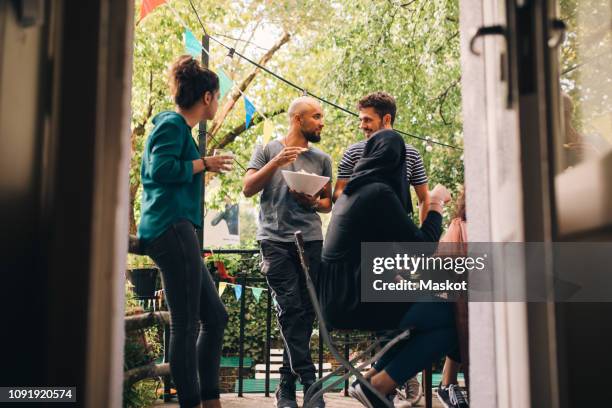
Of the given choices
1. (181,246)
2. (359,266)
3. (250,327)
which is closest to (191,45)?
(181,246)

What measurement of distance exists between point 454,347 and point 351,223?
685 millimetres

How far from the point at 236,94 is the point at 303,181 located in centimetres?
899

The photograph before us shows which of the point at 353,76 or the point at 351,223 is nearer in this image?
the point at 351,223

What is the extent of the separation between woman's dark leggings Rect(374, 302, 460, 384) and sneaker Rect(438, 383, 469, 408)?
1.99ft

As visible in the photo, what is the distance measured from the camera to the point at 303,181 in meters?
2.90

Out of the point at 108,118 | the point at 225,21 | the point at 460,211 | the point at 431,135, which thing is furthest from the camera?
the point at 225,21

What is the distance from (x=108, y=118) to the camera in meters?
1.36

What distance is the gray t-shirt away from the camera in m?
3.12

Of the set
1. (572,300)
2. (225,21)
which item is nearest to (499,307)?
(572,300)

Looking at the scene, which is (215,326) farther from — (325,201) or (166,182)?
(325,201)

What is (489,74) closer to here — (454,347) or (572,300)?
(572,300)

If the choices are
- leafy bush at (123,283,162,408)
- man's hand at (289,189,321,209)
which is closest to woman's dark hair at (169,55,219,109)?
man's hand at (289,189,321,209)

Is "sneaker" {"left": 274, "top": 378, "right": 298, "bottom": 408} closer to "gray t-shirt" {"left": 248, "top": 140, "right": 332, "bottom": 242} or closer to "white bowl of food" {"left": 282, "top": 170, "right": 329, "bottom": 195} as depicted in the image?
"gray t-shirt" {"left": 248, "top": 140, "right": 332, "bottom": 242}

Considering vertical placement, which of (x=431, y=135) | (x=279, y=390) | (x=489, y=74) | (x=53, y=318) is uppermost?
(x=431, y=135)
